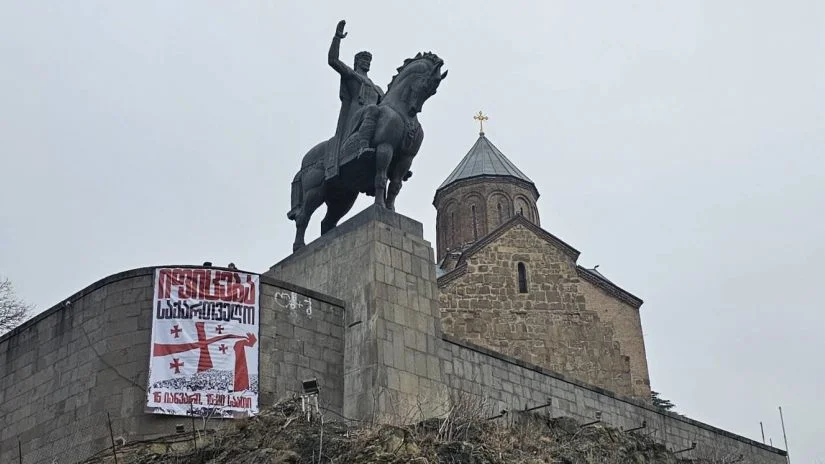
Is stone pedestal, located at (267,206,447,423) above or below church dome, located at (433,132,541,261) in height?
below

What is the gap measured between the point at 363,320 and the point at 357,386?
3.09ft

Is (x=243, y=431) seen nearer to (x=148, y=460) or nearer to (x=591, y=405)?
(x=148, y=460)

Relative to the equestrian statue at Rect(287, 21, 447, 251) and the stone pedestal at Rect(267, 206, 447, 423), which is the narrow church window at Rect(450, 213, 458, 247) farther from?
the stone pedestal at Rect(267, 206, 447, 423)

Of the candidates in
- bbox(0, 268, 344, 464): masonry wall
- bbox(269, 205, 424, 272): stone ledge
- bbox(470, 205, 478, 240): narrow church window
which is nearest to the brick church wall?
bbox(470, 205, 478, 240): narrow church window

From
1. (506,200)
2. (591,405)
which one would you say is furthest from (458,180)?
(591,405)

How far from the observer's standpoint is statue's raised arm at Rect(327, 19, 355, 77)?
15.2 meters

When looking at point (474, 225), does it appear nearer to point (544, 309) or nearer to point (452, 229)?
point (452, 229)

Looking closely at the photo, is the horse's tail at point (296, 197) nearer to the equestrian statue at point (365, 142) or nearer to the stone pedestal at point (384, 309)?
the equestrian statue at point (365, 142)

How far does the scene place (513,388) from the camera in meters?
15.9

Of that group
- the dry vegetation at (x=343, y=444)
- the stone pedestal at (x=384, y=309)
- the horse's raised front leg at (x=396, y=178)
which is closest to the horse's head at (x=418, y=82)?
the horse's raised front leg at (x=396, y=178)

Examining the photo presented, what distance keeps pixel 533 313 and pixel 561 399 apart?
12.0m

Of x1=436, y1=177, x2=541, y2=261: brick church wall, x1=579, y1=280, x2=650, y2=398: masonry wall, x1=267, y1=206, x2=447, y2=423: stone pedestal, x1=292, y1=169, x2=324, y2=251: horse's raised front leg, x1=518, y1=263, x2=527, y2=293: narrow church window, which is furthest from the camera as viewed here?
x1=436, y1=177, x2=541, y2=261: brick church wall

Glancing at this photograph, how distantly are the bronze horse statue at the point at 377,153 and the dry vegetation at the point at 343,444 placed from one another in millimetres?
3961

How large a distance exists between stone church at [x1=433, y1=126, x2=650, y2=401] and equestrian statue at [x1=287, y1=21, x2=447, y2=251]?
12470 mm
